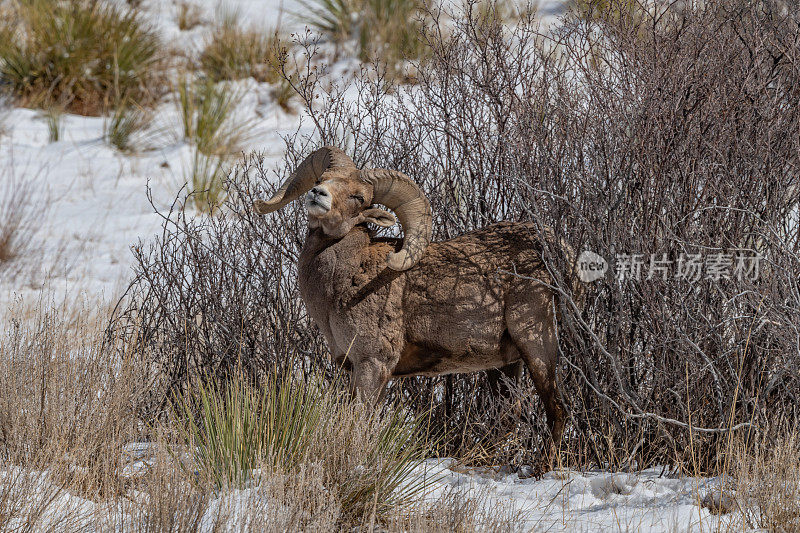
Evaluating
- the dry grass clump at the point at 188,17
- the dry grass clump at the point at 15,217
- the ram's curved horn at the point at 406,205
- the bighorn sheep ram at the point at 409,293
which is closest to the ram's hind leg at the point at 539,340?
the bighorn sheep ram at the point at 409,293

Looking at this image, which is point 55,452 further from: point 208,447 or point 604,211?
point 604,211

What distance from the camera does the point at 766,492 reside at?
387 centimetres

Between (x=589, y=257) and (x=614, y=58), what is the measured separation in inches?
48.3

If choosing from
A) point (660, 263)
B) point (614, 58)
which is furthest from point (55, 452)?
point (614, 58)

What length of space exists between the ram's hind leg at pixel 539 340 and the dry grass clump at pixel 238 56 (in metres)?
8.85

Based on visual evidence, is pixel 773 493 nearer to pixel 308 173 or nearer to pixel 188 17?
pixel 308 173

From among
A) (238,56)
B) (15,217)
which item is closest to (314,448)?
(15,217)

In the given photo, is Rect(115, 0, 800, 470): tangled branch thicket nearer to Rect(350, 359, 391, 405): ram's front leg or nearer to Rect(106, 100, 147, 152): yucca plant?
Rect(350, 359, 391, 405): ram's front leg

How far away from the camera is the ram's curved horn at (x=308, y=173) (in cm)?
457

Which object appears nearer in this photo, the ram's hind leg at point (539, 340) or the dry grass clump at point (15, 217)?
the ram's hind leg at point (539, 340)

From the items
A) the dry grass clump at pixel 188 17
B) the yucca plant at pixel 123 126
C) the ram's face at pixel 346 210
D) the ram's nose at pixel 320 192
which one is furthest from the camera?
the dry grass clump at pixel 188 17

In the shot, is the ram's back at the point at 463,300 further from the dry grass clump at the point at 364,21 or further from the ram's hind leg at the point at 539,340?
the dry grass clump at the point at 364,21

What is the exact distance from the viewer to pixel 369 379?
4.46 m

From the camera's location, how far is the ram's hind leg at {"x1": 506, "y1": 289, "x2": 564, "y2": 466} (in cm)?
455
